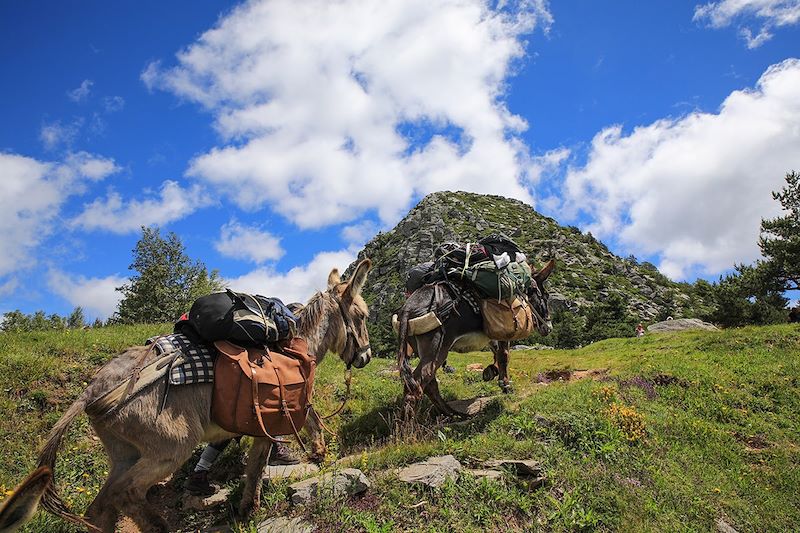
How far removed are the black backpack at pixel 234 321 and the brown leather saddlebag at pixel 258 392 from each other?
0.15 metres

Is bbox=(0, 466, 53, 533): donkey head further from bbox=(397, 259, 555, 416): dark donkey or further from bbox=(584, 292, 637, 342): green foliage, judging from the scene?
bbox=(584, 292, 637, 342): green foliage

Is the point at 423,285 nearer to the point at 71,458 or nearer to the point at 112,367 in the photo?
the point at 112,367

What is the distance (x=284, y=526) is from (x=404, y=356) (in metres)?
3.38

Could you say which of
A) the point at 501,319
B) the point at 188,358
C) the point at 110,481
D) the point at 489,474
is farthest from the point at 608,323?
the point at 110,481

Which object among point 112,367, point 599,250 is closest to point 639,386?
point 112,367

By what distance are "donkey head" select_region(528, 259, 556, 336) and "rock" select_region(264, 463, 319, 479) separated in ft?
18.6

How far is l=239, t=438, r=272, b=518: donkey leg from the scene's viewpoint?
16.8ft

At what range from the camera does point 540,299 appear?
10.3 meters

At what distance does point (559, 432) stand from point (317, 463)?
12.3ft

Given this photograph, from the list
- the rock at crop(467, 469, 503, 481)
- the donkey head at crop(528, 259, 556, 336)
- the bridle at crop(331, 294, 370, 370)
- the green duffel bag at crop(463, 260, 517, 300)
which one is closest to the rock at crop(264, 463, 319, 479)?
the bridle at crop(331, 294, 370, 370)

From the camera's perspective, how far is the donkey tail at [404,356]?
7.35 metres

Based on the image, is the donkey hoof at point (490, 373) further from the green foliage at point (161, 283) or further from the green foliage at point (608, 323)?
the green foliage at point (161, 283)

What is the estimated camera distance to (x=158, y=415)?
423cm

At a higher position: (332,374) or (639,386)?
(332,374)
